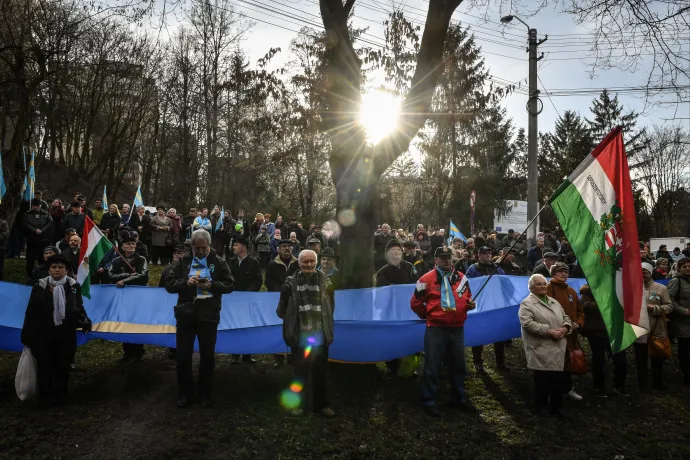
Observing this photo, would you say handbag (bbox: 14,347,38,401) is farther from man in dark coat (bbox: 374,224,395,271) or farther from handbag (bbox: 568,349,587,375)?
man in dark coat (bbox: 374,224,395,271)

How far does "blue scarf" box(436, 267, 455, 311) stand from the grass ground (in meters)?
1.23

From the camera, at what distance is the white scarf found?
604 centimetres

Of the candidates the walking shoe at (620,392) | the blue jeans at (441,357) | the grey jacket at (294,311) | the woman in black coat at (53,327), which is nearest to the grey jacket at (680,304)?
the walking shoe at (620,392)

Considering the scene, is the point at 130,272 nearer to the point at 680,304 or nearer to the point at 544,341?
the point at 544,341

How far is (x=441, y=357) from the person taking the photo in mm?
6344

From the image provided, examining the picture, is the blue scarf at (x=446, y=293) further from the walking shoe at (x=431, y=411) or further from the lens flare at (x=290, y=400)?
the lens flare at (x=290, y=400)

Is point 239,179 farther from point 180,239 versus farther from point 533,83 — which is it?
point 533,83

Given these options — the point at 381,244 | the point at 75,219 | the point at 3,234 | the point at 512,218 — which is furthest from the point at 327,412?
the point at 512,218

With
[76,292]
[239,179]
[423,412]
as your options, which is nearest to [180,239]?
[76,292]

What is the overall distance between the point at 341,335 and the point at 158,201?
109ft

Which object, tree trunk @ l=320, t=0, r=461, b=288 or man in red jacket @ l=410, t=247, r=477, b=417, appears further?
tree trunk @ l=320, t=0, r=461, b=288

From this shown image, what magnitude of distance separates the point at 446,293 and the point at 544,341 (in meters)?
1.23

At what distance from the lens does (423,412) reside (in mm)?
6207

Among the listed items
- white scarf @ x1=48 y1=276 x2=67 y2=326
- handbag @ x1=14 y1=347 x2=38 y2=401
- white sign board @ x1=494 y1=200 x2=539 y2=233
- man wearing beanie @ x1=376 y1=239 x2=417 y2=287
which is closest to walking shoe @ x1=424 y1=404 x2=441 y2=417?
man wearing beanie @ x1=376 y1=239 x2=417 y2=287
